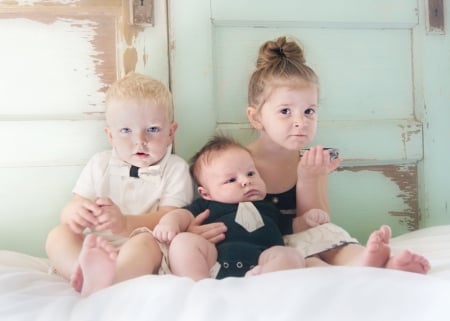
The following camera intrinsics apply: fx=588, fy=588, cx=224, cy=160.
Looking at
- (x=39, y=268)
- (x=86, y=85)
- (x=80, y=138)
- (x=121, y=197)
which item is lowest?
(x=39, y=268)

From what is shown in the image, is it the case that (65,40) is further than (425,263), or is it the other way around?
(65,40)

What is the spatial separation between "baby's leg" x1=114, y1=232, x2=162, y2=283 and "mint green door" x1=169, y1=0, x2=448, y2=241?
39cm

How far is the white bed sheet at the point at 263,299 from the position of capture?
709 millimetres

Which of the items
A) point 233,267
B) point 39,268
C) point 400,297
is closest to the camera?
point 400,297

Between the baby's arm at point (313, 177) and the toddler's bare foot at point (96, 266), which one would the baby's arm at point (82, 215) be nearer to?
the toddler's bare foot at point (96, 266)

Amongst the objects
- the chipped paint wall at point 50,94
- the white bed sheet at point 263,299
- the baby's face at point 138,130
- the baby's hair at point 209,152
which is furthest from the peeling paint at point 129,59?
the white bed sheet at point 263,299

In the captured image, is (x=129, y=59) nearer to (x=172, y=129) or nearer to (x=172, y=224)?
(x=172, y=129)

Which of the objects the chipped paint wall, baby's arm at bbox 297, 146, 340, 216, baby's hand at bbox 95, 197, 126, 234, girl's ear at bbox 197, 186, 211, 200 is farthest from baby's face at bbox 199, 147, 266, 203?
the chipped paint wall

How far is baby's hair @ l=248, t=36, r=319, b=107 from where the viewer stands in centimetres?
134

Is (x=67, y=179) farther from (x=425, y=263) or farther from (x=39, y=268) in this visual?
(x=425, y=263)

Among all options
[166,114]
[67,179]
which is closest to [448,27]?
[166,114]

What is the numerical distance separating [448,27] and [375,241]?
885 mm

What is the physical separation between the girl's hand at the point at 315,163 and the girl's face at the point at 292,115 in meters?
0.05

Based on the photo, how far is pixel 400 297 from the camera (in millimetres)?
733
